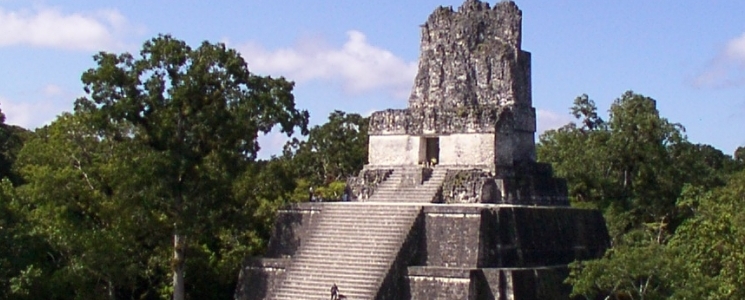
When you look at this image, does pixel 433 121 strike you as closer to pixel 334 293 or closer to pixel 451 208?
pixel 451 208

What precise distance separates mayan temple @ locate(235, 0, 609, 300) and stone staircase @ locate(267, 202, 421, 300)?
0.07ft

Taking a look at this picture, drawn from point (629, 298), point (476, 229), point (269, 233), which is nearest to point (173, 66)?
point (269, 233)

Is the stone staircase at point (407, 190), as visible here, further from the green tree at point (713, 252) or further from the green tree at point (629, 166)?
the green tree at point (629, 166)

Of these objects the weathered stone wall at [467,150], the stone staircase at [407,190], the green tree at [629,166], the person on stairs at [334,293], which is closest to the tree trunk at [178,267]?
the stone staircase at [407,190]

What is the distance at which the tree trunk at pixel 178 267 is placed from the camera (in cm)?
1759

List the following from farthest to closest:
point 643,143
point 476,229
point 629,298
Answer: point 643,143 → point 629,298 → point 476,229

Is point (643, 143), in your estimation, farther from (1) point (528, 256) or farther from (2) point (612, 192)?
(1) point (528, 256)

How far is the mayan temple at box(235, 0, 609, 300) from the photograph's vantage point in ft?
51.3

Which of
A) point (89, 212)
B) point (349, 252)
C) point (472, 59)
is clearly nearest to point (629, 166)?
point (472, 59)

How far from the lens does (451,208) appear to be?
1596 cm

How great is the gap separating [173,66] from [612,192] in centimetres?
1289

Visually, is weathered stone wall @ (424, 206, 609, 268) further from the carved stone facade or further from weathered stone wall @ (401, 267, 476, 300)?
the carved stone facade

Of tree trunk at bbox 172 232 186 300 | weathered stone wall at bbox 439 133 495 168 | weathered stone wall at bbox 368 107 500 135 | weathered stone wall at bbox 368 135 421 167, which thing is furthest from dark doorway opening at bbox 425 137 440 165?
tree trunk at bbox 172 232 186 300

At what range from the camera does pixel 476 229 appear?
15570mm
